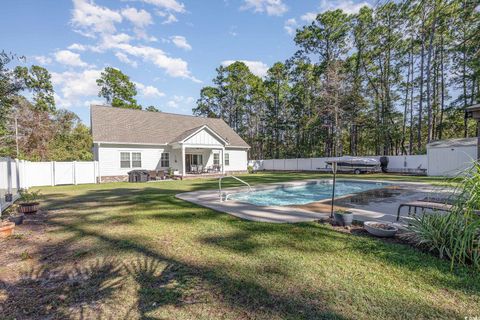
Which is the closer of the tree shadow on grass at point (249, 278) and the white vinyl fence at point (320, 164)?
the tree shadow on grass at point (249, 278)

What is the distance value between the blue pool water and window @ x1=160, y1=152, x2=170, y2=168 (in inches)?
464

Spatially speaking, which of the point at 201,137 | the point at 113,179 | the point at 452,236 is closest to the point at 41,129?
the point at 113,179

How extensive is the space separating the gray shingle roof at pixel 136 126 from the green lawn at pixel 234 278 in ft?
48.0

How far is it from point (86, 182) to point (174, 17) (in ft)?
42.4

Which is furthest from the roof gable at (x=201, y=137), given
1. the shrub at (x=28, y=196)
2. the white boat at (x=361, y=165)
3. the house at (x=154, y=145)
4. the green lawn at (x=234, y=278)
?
the green lawn at (x=234, y=278)

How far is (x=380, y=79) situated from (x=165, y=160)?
2701 centimetres

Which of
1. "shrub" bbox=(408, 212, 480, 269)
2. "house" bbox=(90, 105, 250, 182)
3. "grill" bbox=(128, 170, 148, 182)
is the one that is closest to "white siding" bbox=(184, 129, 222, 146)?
"house" bbox=(90, 105, 250, 182)

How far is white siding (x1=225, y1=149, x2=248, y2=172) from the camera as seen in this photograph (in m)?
24.0

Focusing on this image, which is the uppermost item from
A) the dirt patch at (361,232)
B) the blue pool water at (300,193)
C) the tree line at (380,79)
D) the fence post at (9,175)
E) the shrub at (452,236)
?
the tree line at (380,79)

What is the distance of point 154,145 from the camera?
766 inches

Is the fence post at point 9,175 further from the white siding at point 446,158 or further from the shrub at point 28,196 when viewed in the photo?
the white siding at point 446,158

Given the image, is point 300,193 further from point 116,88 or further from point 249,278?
point 116,88

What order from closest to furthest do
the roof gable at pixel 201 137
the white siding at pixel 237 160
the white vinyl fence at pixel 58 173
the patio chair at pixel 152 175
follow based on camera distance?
1. the white vinyl fence at pixel 58 173
2. the patio chair at pixel 152 175
3. the roof gable at pixel 201 137
4. the white siding at pixel 237 160

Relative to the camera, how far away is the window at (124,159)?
1791cm
